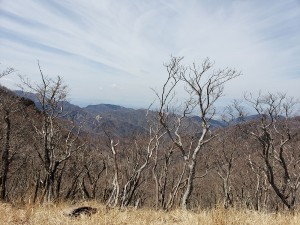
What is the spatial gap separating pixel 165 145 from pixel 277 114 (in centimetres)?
1282

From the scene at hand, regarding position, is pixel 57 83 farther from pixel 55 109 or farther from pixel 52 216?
pixel 52 216

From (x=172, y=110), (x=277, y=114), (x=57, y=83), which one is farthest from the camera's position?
Result: (x=172, y=110)

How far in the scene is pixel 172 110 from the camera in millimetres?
25031

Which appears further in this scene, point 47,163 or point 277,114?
point 277,114

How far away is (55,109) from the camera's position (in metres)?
21.3

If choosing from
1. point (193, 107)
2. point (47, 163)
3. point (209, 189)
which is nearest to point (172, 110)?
point (193, 107)

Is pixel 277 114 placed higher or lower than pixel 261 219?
higher

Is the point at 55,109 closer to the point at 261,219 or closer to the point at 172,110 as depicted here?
the point at 172,110

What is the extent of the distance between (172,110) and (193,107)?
2137mm

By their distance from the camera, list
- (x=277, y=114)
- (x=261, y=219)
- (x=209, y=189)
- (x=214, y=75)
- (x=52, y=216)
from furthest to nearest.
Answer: (x=209, y=189) → (x=277, y=114) → (x=214, y=75) → (x=52, y=216) → (x=261, y=219)

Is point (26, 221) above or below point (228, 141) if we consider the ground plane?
below

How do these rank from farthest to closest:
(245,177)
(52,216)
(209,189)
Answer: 1. (209,189)
2. (245,177)
3. (52,216)

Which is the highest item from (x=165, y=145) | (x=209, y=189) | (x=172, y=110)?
(x=172, y=110)

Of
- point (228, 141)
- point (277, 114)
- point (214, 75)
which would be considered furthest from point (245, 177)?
point (214, 75)
